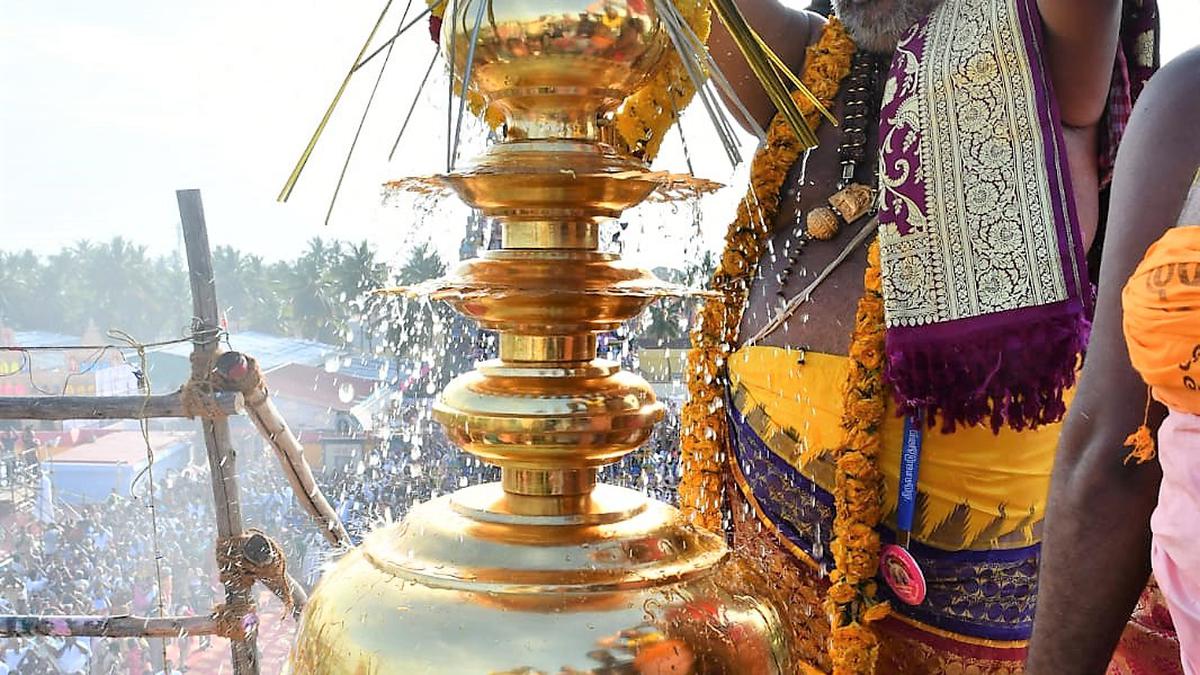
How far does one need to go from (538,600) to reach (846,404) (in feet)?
5.08

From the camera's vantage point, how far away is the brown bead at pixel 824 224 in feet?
7.19

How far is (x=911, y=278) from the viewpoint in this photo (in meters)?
1.94

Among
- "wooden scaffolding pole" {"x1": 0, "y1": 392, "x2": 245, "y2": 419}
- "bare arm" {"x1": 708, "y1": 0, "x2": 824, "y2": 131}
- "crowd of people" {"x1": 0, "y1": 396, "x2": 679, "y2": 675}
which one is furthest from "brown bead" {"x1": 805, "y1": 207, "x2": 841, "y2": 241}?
"crowd of people" {"x1": 0, "y1": 396, "x2": 679, "y2": 675}

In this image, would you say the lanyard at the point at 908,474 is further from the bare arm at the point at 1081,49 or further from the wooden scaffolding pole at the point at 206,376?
the wooden scaffolding pole at the point at 206,376

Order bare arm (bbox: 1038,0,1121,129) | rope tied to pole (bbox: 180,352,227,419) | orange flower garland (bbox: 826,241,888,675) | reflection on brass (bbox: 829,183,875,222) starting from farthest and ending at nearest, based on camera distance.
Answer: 1. rope tied to pole (bbox: 180,352,227,419)
2. reflection on brass (bbox: 829,183,875,222)
3. orange flower garland (bbox: 826,241,888,675)
4. bare arm (bbox: 1038,0,1121,129)

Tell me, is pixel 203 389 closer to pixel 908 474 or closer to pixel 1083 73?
pixel 908 474

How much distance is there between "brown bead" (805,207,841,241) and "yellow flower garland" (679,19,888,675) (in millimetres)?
118

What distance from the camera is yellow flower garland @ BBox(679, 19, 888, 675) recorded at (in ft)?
6.54

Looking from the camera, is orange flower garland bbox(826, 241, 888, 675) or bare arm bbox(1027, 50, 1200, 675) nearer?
bare arm bbox(1027, 50, 1200, 675)

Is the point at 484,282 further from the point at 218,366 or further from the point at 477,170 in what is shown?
the point at 218,366

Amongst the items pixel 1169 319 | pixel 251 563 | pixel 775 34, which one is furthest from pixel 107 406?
pixel 1169 319

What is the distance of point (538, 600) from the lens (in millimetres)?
556

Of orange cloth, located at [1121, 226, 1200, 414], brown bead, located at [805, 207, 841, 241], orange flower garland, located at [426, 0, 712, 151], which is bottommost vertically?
orange cloth, located at [1121, 226, 1200, 414]

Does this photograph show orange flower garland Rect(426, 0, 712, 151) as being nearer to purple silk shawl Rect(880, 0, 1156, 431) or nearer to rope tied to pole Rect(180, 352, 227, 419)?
purple silk shawl Rect(880, 0, 1156, 431)
